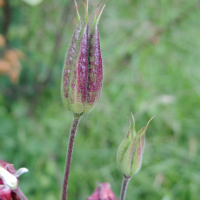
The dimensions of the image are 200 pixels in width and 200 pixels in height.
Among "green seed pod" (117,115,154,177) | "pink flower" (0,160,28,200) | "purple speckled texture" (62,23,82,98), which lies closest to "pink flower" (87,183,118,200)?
"green seed pod" (117,115,154,177)

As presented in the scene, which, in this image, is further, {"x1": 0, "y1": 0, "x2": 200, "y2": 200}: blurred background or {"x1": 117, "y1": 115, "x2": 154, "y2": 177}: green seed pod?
{"x1": 0, "y1": 0, "x2": 200, "y2": 200}: blurred background

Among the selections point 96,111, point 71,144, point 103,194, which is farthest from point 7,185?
point 96,111

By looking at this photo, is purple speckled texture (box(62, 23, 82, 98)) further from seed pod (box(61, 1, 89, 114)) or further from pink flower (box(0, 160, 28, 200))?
pink flower (box(0, 160, 28, 200))

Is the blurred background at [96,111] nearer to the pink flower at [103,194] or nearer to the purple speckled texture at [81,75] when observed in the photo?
the pink flower at [103,194]

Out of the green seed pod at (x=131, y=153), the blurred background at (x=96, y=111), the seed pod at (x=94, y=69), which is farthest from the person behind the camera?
the blurred background at (x=96, y=111)

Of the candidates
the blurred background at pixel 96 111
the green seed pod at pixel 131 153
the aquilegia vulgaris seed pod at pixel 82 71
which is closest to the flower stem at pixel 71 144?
the aquilegia vulgaris seed pod at pixel 82 71

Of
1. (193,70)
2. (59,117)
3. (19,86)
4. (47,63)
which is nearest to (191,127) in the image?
(193,70)

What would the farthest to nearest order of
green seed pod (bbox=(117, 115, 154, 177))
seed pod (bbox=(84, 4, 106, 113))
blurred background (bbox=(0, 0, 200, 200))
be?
1. blurred background (bbox=(0, 0, 200, 200))
2. green seed pod (bbox=(117, 115, 154, 177))
3. seed pod (bbox=(84, 4, 106, 113))
